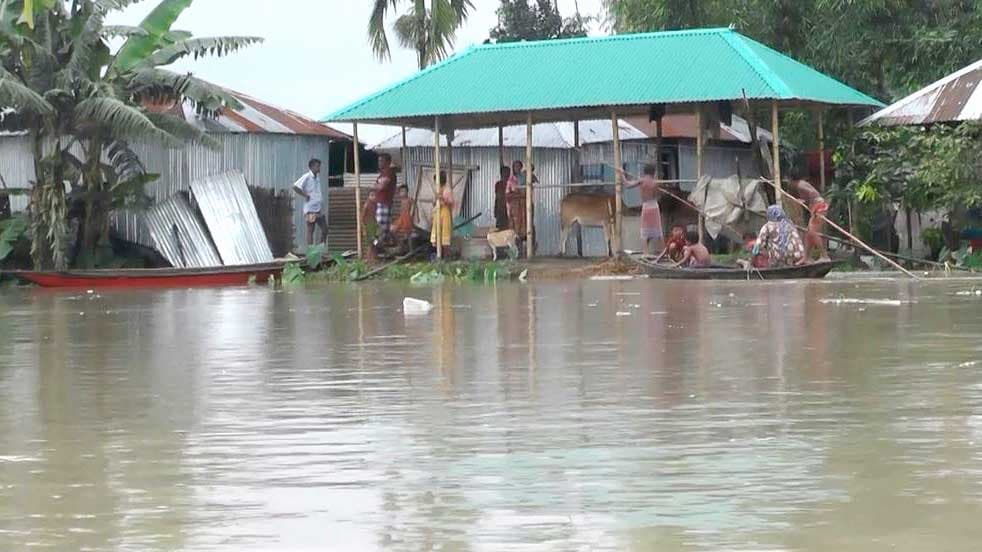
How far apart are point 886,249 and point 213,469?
21.5 metres

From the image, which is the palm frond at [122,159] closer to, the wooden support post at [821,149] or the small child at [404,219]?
the small child at [404,219]

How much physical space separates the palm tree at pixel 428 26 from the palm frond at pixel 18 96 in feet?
32.9

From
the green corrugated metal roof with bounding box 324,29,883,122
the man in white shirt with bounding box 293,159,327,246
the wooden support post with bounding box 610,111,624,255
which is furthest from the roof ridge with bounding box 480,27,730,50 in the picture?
the man in white shirt with bounding box 293,159,327,246

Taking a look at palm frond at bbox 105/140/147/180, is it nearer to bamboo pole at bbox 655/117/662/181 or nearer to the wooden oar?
bamboo pole at bbox 655/117/662/181

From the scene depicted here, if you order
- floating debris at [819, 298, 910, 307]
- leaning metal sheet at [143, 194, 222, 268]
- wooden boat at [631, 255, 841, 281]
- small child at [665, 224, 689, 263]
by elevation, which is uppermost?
leaning metal sheet at [143, 194, 222, 268]

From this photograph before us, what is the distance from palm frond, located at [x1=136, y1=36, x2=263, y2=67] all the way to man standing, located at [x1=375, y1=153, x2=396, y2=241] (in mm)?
3106

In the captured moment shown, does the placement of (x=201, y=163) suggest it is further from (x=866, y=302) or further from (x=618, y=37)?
(x=866, y=302)

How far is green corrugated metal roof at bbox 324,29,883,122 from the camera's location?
24234 mm

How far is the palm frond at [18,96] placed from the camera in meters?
24.3

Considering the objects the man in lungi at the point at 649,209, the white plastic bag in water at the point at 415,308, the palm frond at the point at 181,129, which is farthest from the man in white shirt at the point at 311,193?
the white plastic bag in water at the point at 415,308

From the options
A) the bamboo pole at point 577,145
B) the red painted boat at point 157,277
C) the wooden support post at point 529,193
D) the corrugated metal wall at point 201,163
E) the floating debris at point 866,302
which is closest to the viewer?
the floating debris at point 866,302

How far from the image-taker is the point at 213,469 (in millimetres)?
7402

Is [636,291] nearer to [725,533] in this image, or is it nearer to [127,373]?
[127,373]

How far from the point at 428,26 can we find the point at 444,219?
27.7 feet
